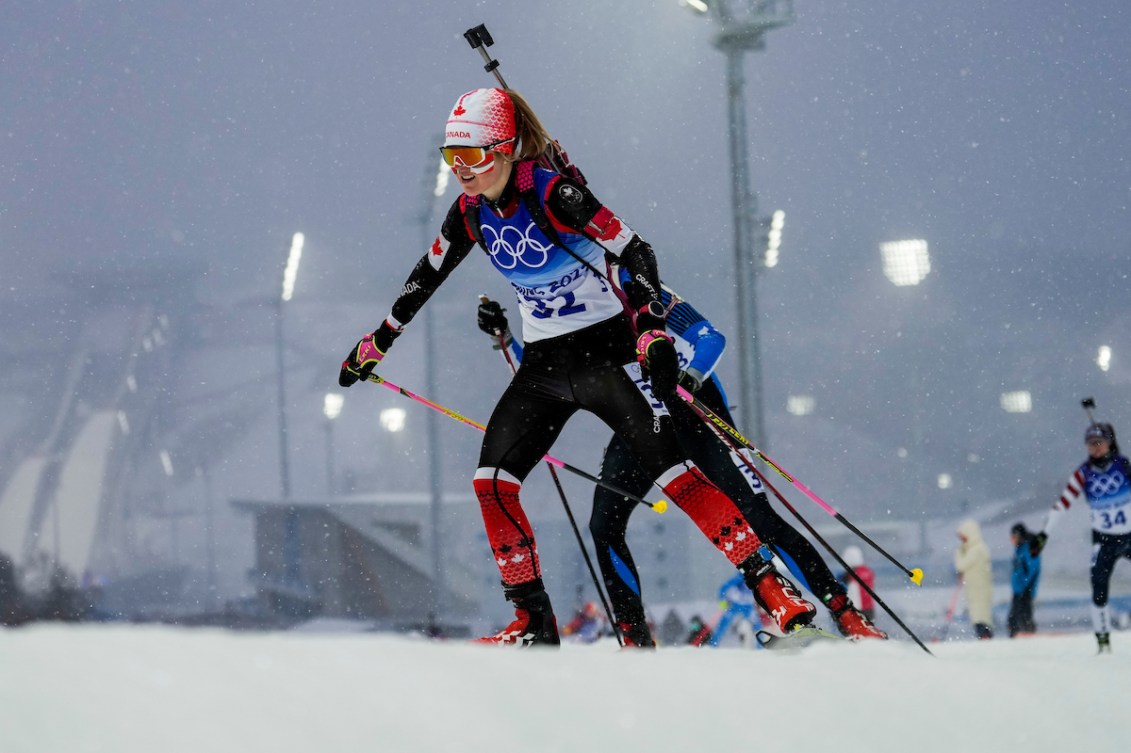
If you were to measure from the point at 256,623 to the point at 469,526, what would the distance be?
6434 millimetres

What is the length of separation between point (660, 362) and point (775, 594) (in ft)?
2.75

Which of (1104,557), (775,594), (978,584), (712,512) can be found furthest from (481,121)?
(978,584)

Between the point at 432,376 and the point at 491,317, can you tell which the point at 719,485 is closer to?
the point at 491,317

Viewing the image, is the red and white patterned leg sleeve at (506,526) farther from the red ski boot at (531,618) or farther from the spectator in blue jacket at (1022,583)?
the spectator in blue jacket at (1022,583)

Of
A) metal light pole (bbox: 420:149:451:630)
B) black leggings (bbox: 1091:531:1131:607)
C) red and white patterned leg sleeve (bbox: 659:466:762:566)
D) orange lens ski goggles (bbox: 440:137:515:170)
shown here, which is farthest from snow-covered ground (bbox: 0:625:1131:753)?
metal light pole (bbox: 420:149:451:630)

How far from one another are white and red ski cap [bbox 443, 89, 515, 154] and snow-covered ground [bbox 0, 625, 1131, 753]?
1.92m

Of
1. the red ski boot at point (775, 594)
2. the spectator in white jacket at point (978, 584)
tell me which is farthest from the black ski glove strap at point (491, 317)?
the spectator in white jacket at point (978, 584)

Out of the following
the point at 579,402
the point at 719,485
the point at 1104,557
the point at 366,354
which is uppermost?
the point at 366,354

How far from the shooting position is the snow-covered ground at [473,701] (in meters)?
1.38

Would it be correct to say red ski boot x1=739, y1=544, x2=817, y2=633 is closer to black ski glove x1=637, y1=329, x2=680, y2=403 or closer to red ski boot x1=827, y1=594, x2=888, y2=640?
red ski boot x1=827, y1=594, x2=888, y2=640

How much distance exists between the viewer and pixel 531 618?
3.58m

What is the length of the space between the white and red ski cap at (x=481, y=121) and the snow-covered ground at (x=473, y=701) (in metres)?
1.92

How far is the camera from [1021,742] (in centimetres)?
178

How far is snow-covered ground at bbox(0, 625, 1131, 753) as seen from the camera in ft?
4.53
